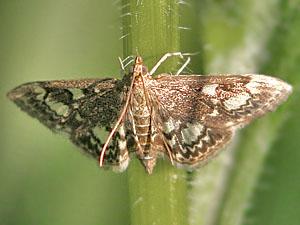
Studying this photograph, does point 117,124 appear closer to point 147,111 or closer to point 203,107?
point 147,111

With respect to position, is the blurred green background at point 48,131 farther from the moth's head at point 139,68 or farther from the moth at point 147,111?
the moth's head at point 139,68

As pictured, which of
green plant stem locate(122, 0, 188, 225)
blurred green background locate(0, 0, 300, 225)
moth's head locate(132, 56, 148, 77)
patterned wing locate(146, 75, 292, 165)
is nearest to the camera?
green plant stem locate(122, 0, 188, 225)

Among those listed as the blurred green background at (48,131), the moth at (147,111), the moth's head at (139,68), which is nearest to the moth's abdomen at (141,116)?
the moth at (147,111)

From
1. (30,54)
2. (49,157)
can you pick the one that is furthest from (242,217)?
(30,54)

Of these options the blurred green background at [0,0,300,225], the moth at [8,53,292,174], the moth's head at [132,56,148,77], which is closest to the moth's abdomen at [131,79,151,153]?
the moth at [8,53,292,174]

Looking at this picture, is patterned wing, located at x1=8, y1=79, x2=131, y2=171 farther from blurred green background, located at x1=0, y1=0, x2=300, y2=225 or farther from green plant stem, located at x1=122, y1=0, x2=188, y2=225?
blurred green background, located at x1=0, y1=0, x2=300, y2=225

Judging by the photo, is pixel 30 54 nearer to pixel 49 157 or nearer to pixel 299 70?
pixel 49 157
